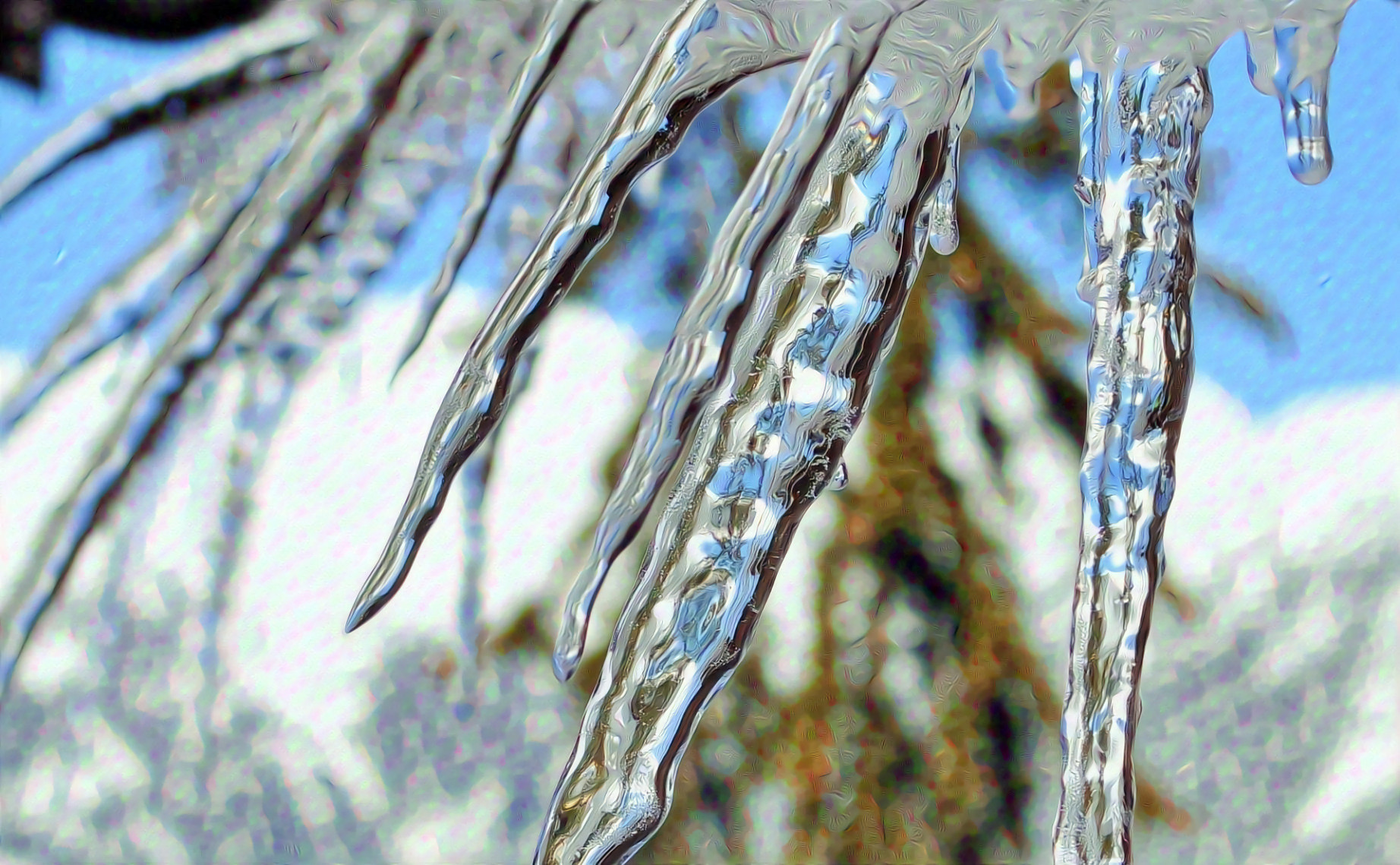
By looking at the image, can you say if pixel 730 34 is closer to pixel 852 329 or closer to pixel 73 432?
pixel 852 329

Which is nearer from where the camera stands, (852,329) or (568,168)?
(852,329)

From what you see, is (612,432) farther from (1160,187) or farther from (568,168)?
(1160,187)

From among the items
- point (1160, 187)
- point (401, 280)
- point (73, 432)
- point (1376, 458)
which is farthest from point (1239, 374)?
point (73, 432)

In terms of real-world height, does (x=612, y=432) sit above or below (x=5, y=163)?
below

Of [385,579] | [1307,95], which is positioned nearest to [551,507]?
[385,579]

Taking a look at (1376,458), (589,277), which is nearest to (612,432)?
(589,277)

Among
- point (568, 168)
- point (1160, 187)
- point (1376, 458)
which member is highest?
point (568, 168)

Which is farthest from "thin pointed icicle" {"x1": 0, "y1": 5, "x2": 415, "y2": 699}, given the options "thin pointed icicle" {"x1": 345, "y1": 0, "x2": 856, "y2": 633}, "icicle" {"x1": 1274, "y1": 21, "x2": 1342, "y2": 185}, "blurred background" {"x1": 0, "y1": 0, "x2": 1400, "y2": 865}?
"icicle" {"x1": 1274, "y1": 21, "x2": 1342, "y2": 185}
